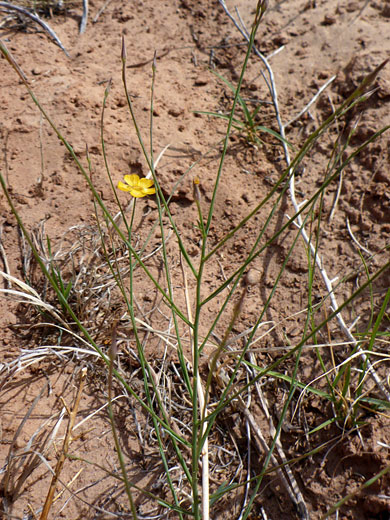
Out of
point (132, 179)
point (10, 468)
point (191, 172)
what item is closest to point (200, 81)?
point (191, 172)

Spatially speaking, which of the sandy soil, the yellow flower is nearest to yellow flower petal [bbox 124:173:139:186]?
the yellow flower

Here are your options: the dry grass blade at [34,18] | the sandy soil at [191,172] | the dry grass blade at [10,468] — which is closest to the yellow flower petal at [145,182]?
the sandy soil at [191,172]

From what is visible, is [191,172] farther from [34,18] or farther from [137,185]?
[34,18]

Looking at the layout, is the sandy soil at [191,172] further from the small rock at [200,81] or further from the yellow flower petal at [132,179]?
the yellow flower petal at [132,179]

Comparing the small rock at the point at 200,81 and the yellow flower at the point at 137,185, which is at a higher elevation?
the small rock at the point at 200,81

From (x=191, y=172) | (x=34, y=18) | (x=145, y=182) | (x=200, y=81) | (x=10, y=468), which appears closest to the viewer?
(x=10, y=468)

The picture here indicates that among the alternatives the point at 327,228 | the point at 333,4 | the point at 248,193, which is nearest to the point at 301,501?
the point at 327,228

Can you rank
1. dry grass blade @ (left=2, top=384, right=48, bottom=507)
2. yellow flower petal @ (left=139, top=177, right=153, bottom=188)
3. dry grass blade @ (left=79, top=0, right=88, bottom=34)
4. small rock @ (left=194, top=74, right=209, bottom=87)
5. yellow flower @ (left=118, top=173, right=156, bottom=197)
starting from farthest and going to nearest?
dry grass blade @ (left=79, top=0, right=88, bottom=34), small rock @ (left=194, top=74, right=209, bottom=87), yellow flower petal @ (left=139, top=177, right=153, bottom=188), yellow flower @ (left=118, top=173, right=156, bottom=197), dry grass blade @ (left=2, top=384, right=48, bottom=507)

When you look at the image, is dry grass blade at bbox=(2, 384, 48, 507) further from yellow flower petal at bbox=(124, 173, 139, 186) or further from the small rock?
the small rock
